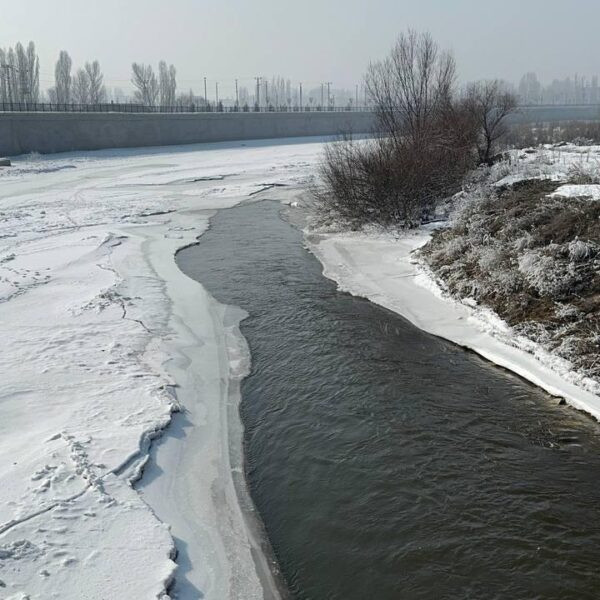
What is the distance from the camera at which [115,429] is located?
8.48 meters

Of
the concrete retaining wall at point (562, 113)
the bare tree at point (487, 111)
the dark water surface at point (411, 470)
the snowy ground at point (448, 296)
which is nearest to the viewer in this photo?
the dark water surface at point (411, 470)

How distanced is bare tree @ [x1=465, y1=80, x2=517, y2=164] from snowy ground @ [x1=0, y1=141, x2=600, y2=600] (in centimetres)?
944

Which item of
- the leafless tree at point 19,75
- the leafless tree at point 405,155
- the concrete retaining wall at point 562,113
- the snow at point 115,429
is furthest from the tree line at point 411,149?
the concrete retaining wall at point 562,113

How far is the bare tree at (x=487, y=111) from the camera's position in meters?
28.6

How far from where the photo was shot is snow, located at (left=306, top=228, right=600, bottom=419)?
10.3m

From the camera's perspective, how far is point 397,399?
32.3 ft

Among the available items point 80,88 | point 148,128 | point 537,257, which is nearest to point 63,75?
point 80,88

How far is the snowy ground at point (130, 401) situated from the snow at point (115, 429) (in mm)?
22

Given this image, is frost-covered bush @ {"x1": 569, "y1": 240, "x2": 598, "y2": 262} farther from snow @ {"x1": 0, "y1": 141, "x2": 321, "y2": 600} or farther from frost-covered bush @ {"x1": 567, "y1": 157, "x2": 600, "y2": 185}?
snow @ {"x1": 0, "y1": 141, "x2": 321, "y2": 600}

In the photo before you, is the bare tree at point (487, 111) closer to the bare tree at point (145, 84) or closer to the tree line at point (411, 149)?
the tree line at point (411, 149)

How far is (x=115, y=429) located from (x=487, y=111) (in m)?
25.6

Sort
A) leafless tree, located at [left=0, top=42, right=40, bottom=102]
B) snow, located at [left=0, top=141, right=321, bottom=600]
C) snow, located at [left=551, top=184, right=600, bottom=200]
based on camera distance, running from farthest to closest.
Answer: leafless tree, located at [left=0, top=42, right=40, bottom=102] → snow, located at [left=551, top=184, right=600, bottom=200] → snow, located at [left=0, top=141, right=321, bottom=600]

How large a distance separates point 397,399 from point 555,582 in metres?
4.09

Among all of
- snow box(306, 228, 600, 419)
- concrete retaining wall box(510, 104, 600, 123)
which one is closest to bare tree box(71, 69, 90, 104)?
concrete retaining wall box(510, 104, 600, 123)
